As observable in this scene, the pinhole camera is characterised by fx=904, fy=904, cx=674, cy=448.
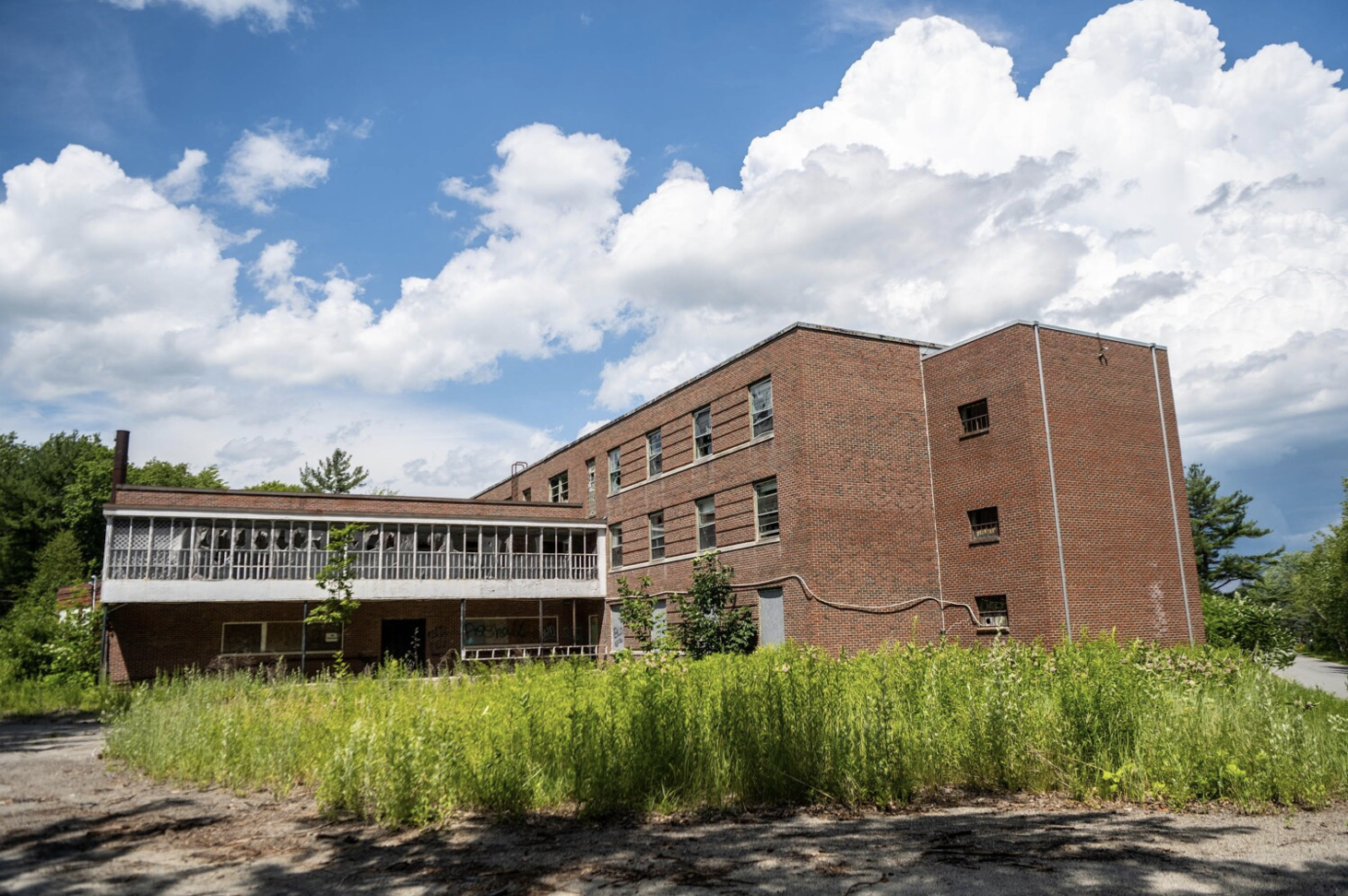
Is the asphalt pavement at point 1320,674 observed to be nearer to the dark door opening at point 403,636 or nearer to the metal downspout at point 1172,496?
the metal downspout at point 1172,496

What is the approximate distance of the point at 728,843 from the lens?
19.7ft

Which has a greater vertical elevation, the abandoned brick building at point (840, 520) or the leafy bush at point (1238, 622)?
the abandoned brick building at point (840, 520)

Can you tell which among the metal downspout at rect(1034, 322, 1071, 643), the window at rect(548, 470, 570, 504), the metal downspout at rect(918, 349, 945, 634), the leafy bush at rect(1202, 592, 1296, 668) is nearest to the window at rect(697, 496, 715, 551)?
the metal downspout at rect(918, 349, 945, 634)

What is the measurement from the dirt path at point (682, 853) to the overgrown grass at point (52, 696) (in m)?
12.4

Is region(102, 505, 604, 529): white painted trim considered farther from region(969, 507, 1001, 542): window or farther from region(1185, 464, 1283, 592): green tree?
region(1185, 464, 1283, 592): green tree

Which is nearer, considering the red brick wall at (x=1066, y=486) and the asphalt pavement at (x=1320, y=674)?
the red brick wall at (x=1066, y=486)

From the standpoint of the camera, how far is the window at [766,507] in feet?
80.6

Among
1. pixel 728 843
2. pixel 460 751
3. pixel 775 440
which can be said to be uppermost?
pixel 775 440

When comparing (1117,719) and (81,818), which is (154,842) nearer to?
(81,818)

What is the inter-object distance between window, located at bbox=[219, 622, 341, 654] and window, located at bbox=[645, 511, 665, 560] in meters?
10.7

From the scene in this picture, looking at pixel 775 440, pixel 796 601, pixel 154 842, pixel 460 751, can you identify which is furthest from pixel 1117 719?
pixel 775 440

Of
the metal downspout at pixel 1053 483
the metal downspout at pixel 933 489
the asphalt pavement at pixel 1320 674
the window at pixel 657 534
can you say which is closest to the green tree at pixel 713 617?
the window at pixel 657 534

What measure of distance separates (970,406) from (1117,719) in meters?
17.2

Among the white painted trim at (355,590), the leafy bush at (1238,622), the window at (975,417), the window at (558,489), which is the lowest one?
the leafy bush at (1238,622)
